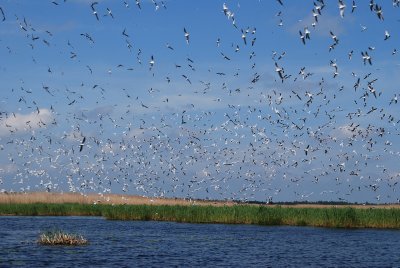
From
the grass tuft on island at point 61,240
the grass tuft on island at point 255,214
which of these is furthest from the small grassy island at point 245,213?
the grass tuft on island at point 61,240

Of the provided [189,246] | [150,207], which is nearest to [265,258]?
[189,246]

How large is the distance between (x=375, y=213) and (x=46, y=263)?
36.8 meters

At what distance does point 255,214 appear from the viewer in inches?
2534

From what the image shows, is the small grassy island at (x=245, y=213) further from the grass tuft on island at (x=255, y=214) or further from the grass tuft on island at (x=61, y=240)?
the grass tuft on island at (x=61, y=240)

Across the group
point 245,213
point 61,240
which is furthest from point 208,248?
point 245,213

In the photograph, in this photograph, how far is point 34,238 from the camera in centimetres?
4562

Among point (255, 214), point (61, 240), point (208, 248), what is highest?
point (255, 214)

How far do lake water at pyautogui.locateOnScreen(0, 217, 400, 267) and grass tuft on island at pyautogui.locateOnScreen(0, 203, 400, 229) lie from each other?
204 cm

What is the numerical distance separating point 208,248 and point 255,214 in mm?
22472

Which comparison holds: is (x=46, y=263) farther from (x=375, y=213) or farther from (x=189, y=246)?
(x=375, y=213)

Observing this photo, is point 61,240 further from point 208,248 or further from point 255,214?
point 255,214

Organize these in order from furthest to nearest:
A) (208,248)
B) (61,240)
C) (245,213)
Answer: (245,213) → (208,248) → (61,240)

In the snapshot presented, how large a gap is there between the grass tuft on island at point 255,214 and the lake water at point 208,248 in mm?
2038

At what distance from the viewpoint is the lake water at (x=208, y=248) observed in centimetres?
3484
